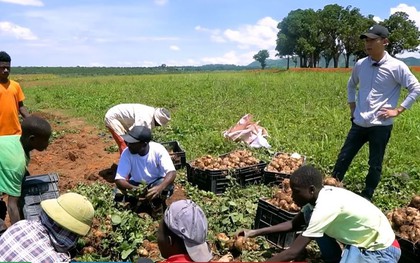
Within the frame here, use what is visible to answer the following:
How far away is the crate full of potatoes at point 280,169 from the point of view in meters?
5.46

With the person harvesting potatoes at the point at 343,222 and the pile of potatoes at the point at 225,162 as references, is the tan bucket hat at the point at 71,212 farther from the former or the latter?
the pile of potatoes at the point at 225,162

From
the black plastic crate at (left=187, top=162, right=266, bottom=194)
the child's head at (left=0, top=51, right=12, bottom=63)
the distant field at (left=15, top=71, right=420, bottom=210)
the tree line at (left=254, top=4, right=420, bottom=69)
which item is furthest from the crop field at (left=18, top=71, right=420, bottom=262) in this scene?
the tree line at (left=254, top=4, right=420, bottom=69)

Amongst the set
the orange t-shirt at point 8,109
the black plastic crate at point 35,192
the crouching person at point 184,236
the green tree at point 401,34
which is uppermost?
the green tree at point 401,34

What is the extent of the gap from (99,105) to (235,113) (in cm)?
645

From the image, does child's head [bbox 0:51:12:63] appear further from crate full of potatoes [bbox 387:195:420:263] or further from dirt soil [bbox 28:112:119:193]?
crate full of potatoes [bbox 387:195:420:263]

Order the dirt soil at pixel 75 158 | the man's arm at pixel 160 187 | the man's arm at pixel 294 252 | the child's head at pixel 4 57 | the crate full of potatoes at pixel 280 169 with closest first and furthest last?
the man's arm at pixel 294 252
the man's arm at pixel 160 187
the child's head at pixel 4 57
the crate full of potatoes at pixel 280 169
the dirt soil at pixel 75 158

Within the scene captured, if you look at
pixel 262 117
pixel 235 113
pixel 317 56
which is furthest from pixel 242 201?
pixel 317 56

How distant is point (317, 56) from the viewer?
63.8m

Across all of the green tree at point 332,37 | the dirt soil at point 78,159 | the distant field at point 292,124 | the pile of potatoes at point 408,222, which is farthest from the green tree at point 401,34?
the pile of potatoes at point 408,222

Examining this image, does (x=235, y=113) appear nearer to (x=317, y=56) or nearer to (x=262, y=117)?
(x=262, y=117)

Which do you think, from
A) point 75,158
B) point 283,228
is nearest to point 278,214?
point 283,228

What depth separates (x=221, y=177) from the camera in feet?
18.2

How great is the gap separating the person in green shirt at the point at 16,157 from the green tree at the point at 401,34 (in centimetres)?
5530

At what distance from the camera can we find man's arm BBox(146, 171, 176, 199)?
15.0 feet
